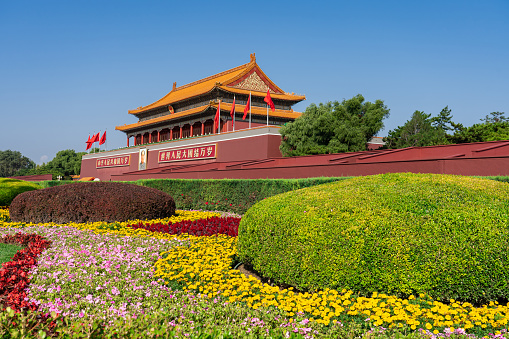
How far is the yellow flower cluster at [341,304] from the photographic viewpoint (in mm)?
3586

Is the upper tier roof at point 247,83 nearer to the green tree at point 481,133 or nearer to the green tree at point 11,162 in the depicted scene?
the green tree at point 481,133

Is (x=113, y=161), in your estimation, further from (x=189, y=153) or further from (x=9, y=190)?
(x=9, y=190)

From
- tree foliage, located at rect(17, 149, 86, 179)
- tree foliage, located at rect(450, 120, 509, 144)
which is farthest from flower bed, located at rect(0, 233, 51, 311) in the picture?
tree foliage, located at rect(17, 149, 86, 179)

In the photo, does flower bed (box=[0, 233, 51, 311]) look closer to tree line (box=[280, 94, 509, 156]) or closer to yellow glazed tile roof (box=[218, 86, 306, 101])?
tree line (box=[280, 94, 509, 156])

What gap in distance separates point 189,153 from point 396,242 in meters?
24.7

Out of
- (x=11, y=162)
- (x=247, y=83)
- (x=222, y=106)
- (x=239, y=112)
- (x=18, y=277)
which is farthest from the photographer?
(x=11, y=162)

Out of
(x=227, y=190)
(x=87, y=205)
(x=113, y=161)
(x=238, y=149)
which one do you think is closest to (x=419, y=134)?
(x=238, y=149)

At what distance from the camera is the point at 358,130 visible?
20.9m

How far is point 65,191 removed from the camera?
1002 centimetres

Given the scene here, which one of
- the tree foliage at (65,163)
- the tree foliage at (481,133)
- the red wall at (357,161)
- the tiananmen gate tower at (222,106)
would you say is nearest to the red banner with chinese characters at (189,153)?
the red wall at (357,161)

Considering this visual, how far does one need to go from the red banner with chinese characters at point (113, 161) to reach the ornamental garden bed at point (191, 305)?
30.3 metres

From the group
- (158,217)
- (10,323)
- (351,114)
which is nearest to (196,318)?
(10,323)

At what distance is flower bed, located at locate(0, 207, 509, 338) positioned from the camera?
3420mm

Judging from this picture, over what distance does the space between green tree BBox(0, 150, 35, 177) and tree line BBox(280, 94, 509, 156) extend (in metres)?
76.5
